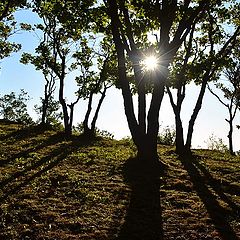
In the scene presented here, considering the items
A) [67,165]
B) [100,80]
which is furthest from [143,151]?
[100,80]

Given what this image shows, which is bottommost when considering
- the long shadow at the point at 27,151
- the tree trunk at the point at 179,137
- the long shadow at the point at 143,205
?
the long shadow at the point at 143,205

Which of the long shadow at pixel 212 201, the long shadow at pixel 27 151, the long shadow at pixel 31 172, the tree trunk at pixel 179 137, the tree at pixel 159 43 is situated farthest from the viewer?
the tree trunk at pixel 179 137

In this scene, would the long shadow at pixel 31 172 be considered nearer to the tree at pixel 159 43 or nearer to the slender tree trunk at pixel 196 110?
the tree at pixel 159 43

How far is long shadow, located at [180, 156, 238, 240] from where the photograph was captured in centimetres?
1098

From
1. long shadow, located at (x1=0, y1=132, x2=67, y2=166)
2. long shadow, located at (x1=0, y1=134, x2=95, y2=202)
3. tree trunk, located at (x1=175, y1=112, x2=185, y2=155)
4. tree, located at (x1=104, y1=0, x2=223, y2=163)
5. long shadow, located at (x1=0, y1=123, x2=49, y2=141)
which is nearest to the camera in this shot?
long shadow, located at (x1=0, y1=134, x2=95, y2=202)

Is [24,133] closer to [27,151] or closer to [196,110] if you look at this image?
[27,151]

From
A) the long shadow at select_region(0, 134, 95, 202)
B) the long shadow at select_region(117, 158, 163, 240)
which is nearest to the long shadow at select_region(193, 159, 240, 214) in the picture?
the long shadow at select_region(117, 158, 163, 240)

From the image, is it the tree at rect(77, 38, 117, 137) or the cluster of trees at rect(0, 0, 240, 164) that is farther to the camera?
the tree at rect(77, 38, 117, 137)

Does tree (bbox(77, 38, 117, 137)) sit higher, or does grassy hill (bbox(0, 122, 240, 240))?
tree (bbox(77, 38, 117, 137))

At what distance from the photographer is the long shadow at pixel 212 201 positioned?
36.0ft

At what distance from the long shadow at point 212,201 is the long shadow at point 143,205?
6.13ft

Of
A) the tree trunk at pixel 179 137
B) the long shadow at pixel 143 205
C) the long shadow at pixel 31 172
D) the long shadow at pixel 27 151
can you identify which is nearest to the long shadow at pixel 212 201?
the long shadow at pixel 143 205

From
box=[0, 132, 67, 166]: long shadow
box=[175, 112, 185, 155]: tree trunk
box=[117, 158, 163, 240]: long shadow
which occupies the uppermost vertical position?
box=[175, 112, 185, 155]: tree trunk

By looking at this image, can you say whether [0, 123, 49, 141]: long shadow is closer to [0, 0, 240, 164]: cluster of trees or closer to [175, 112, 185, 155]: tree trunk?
[0, 0, 240, 164]: cluster of trees
